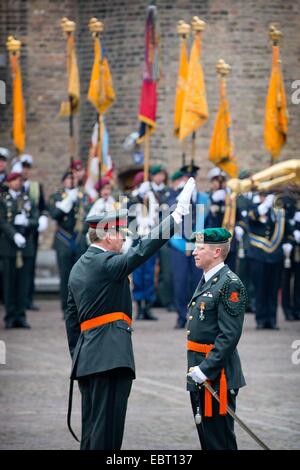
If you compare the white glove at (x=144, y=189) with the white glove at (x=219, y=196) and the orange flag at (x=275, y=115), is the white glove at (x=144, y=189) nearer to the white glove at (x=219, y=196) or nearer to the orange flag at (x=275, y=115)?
the white glove at (x=219, y=196)

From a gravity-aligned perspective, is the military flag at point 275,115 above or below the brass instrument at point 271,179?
above

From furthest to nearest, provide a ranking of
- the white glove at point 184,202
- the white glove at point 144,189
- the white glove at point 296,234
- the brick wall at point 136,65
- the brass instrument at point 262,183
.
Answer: the brick wall at point 136,65
the white glove at point 296,234
the white glove at point 144,189
the brass instrument at point 262,183
the white glove at point 184,202

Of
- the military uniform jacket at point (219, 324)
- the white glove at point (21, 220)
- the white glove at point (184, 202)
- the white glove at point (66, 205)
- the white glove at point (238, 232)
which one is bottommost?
the white glove at point (238, 232)

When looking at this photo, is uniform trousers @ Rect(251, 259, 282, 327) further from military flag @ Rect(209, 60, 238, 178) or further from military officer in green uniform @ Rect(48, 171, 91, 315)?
military officer in green uniform @ Rect(48, 171, 91, 315)

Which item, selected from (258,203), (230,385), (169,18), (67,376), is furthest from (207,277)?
(169,18)

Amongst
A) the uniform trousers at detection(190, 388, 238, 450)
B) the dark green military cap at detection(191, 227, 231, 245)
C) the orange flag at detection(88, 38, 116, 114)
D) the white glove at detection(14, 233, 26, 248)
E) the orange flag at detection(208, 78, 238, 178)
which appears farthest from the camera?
the orange flag at detection(88, 38, 116, 114)

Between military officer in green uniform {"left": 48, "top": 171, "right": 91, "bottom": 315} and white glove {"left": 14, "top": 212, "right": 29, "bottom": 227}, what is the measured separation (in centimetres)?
58

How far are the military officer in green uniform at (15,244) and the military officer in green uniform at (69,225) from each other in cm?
50

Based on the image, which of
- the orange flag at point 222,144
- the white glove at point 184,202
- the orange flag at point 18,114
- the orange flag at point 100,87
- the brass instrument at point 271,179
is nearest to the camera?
the white glove at point 184,202

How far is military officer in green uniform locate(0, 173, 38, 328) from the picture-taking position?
17219mm

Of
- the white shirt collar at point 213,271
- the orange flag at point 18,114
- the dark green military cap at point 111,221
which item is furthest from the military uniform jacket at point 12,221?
the white shirt collar at point 213,271

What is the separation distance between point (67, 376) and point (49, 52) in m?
11.5

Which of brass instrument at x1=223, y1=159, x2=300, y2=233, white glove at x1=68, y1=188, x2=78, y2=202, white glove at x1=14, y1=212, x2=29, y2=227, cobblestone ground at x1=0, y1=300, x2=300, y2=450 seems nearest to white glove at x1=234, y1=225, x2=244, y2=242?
brass instrument at x1=223, y1=159, x2=300, y2=233

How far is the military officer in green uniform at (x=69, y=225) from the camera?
17.9 meters
